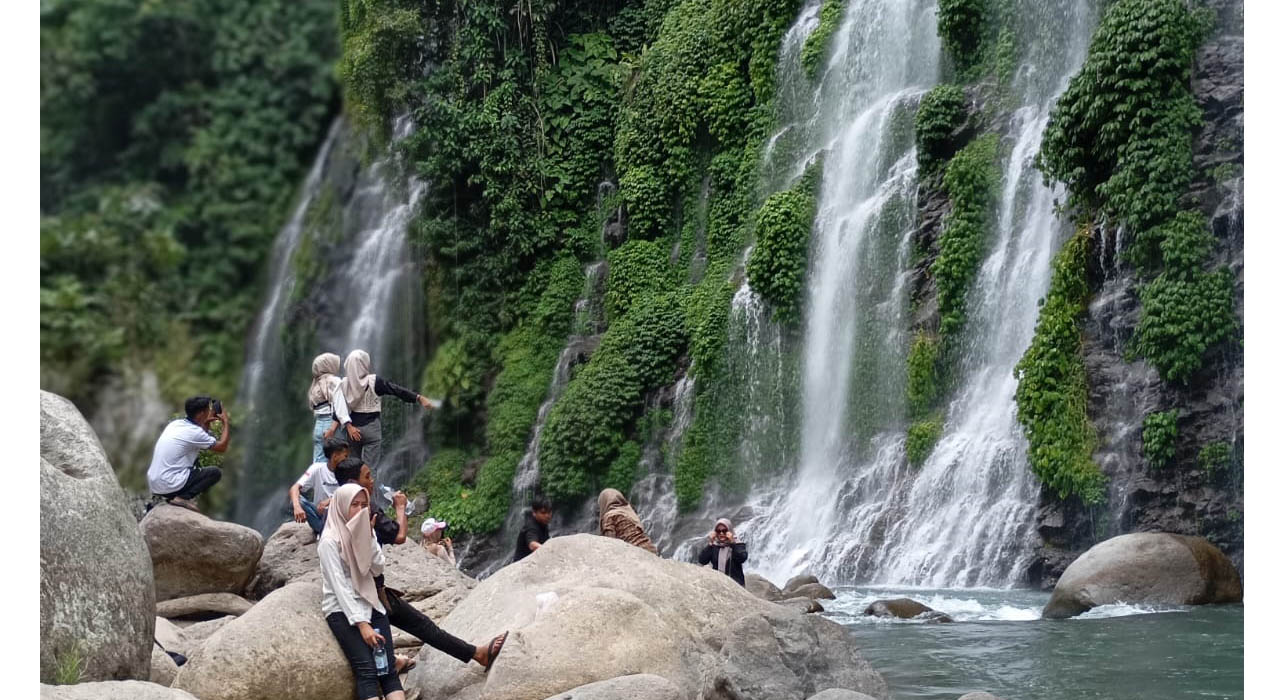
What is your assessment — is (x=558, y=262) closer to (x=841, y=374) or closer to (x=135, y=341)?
(x=841, y=374)

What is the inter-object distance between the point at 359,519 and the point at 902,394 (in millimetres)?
5166

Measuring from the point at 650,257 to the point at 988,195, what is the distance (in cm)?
283

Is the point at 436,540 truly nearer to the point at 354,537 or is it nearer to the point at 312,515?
the point at 312,515

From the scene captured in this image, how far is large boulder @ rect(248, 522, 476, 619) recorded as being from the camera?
375 inches

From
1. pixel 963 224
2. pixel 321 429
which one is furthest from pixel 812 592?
pixel 321 429

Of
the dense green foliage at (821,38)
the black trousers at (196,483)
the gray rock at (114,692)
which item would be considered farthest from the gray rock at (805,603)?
the dense green foliage at (821,38)

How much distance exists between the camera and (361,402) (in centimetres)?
1089

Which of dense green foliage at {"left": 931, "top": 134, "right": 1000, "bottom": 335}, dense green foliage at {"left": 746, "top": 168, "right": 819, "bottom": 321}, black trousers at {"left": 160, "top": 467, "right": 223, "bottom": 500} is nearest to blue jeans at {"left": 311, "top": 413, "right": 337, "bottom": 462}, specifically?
black trousers at {"left": 160, "top": 467, "right": 223, "bottom": 500}

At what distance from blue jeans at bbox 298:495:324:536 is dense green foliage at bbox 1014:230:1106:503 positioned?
503 cm

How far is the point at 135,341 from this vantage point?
22.2 metres

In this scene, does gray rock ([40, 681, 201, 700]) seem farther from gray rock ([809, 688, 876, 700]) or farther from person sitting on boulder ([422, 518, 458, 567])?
person sitting on boulder ([422, 518, 458, 567])

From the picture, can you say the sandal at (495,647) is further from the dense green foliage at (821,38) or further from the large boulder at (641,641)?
the dense green foliage at (821,38)

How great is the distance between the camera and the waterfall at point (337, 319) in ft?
43.7
